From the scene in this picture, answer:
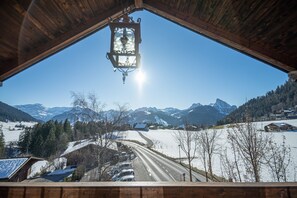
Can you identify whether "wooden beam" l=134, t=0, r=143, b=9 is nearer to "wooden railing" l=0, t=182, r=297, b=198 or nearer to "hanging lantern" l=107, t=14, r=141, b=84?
"hanging lantern" l=107, t=14, r=141, b=84

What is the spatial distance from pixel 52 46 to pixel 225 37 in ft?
8.71

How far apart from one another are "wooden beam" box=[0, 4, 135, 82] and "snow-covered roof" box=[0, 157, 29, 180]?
1050cm

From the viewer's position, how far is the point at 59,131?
39375 mm

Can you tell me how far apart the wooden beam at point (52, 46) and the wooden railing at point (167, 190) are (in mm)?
2145

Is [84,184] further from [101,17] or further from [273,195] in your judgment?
[101,17]

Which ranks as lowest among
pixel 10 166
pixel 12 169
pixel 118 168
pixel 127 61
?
pixel 118 168

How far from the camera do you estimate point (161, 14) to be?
291 cm

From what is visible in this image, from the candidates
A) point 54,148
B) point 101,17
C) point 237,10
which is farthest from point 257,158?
point 54,148

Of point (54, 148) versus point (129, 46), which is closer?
point (129, 46)

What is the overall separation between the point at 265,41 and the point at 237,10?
0.67 m

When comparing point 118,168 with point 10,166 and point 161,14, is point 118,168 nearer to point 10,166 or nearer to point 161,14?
point 10,166

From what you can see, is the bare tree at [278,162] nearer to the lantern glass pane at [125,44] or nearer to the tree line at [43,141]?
the lantern glass pane at [125,44]

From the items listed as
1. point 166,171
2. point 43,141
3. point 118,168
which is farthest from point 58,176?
point 43,141

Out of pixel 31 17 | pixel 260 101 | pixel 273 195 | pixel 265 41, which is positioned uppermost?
pixel 260 101
